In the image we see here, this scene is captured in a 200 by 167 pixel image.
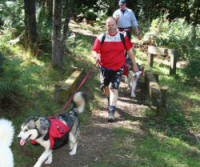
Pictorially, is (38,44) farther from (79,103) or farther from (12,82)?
(79,103)

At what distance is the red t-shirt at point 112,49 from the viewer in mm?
5105

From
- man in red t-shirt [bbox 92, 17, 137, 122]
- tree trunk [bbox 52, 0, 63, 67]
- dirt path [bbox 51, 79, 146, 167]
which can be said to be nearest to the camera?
dirt path [bbox 51, 79, 146, 167]

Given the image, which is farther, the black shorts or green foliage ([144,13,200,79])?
green foliage ([144,13,200,79])

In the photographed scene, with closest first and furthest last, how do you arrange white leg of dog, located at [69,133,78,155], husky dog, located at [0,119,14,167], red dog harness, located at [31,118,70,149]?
husky dog, located at [0,119,14,167] < red dog harness, located at [31,118,70,149] < white leg of dog, located at [69,133,78,155]

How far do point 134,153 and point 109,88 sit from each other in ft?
5.43

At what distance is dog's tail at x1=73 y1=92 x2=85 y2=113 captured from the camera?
4027 millimetres

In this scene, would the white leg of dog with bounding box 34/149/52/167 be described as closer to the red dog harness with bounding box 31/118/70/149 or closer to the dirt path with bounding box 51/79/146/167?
the red dog harness with bounding box 31/118/70/149

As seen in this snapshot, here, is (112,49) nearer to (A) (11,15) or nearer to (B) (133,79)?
(B) (133,79)

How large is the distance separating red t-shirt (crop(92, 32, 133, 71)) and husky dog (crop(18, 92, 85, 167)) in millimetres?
1453

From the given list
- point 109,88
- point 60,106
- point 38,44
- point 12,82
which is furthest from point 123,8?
point 12,82

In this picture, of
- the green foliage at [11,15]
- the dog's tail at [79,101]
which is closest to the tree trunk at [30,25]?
the green foliage at [11,15]

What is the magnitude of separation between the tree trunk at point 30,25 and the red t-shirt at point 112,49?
282 cm

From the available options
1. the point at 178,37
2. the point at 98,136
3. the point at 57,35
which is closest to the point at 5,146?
the point at 98,136

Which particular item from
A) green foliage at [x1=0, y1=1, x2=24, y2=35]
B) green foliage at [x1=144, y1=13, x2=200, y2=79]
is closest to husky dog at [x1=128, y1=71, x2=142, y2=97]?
green foliage at [x1=144, y1=13, x2=200, y2=79]
